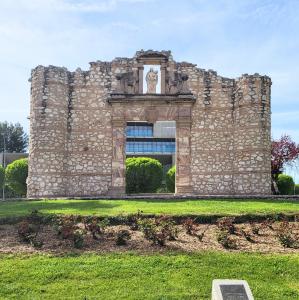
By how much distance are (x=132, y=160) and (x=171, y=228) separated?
16.9 m

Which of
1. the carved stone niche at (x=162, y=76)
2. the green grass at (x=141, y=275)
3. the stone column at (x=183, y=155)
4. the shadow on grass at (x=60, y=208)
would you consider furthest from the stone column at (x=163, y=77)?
the green grass at (x=141, y=275)

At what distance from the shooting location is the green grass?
644 cm

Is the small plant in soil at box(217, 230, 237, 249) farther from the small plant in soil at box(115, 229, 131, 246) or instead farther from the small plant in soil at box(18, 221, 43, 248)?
the small plant in soil at box(18, 221, 43, 248)

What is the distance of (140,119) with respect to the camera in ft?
67.1

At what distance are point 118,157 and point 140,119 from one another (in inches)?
76.2

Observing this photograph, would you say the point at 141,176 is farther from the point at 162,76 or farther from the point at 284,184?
the point at 284,184

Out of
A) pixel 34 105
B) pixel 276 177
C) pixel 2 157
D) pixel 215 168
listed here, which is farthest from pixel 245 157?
pixel 2 157

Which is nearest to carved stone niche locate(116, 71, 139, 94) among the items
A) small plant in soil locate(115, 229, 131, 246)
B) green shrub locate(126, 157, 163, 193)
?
green shrub locate(126, 157, 163, 193)

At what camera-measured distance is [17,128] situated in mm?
53156

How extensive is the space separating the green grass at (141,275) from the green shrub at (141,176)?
17.5 metres

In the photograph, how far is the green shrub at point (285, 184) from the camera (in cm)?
2700

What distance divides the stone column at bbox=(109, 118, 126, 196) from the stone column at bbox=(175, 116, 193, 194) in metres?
2.35

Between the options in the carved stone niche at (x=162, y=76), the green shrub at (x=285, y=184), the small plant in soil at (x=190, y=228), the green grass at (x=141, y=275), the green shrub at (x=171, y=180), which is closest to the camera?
the green grass at (x=141, y=275)

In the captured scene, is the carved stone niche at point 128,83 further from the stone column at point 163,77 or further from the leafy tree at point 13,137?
the leafy tree at point 13,137
